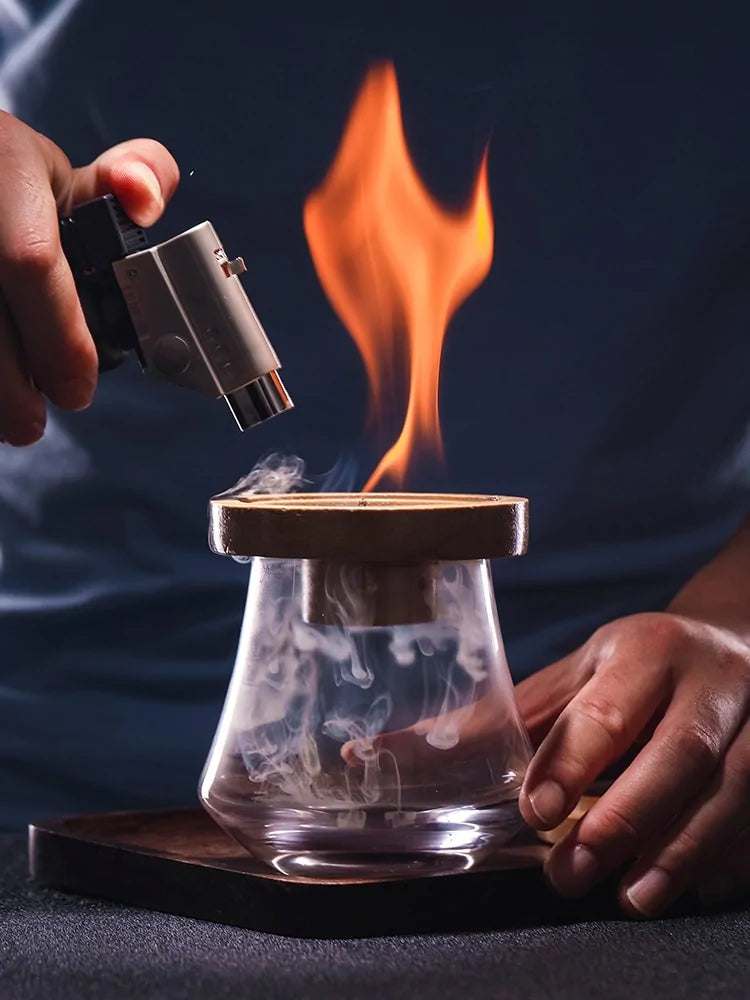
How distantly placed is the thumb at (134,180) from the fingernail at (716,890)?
0.41 m

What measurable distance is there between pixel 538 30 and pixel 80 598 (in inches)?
19.2

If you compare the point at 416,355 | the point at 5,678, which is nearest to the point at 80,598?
the point at 5,678

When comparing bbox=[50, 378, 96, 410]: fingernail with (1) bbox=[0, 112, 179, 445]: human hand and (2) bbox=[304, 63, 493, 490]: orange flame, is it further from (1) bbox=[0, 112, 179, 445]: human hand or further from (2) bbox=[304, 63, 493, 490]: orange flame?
(2) bbox=[304, 63, 493, 490]: orange flame

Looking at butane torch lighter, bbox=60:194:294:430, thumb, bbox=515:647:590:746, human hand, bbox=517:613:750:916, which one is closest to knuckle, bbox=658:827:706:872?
human hand, bbox=517:613:750:916

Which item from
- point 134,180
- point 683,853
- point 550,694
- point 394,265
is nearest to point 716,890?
point 683,853

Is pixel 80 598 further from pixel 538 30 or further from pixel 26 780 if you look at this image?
pixel 538 30

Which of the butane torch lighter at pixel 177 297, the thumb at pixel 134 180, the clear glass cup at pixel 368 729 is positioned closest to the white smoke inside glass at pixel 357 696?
the clear glass cup at pixel 368 729

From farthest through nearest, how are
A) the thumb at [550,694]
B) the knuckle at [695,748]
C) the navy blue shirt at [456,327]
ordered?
the navy blue shirt at [456,327] < the thumb at [550,694] < the knuckle at [695,748]

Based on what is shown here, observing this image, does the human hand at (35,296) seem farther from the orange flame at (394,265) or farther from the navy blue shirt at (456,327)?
the navy blue shirt at (456,327)

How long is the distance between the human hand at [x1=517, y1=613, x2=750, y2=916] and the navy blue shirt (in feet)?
0.84

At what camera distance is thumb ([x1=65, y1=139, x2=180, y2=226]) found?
706 mm

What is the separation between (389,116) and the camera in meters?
0.76

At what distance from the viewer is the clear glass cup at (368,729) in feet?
1.90

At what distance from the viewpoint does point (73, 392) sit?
66 cm
